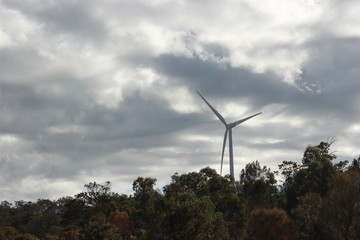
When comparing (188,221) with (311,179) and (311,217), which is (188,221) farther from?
(311,179)

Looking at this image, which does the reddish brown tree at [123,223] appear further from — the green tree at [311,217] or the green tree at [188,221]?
the green tree at [188,221]

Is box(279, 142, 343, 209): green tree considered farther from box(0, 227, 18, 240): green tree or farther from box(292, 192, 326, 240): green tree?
box(0, 227, 18, 240): green tree

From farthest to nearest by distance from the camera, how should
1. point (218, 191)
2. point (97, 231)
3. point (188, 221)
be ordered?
point (218, 191), point (97, 231), point (188, 221)

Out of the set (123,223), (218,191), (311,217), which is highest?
(218,191)

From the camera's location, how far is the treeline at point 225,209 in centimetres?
4684

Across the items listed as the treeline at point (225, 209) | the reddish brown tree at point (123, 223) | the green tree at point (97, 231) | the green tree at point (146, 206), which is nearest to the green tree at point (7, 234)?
the treeline at point (225, 209)

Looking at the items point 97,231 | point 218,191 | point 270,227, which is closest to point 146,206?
point 218,191

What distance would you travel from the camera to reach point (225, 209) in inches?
3095

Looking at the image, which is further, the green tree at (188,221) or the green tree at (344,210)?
the green tree at (344,210)

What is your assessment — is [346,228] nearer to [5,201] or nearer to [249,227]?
[249,227]

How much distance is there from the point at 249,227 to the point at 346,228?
1204 centimetres

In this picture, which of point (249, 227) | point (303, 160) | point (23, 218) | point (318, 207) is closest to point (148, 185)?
point (249, 227)

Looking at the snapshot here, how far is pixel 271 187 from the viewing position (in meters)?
104

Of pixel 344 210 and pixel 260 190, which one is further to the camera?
pixel 260 190
